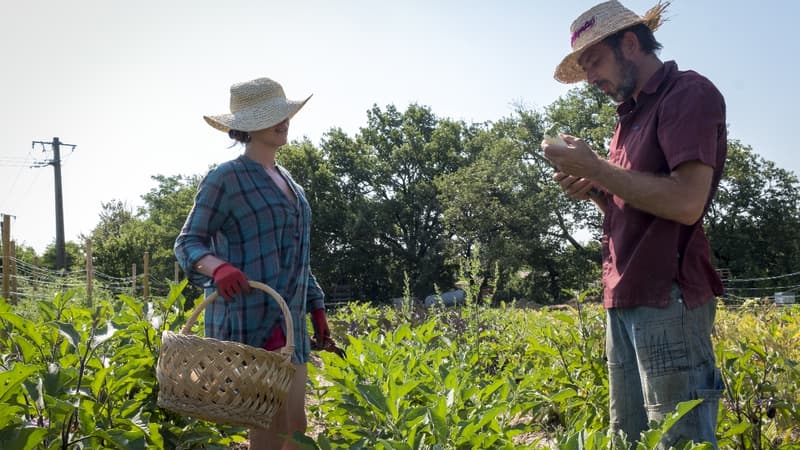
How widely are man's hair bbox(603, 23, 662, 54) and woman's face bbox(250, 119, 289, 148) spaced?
4.29 feet

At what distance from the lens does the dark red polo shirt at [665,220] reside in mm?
2023

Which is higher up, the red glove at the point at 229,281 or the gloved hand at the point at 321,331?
the red glove at the point at 229,281

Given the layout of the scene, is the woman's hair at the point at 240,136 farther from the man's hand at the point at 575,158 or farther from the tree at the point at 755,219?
the tree at the point at 755,219

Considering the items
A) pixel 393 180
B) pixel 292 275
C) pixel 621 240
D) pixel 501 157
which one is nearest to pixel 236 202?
pixel 292 275

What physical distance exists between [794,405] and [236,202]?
2.39m

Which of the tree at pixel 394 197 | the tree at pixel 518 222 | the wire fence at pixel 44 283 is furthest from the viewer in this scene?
the tree at pixel 394 197

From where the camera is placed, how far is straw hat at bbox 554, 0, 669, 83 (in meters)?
2.29

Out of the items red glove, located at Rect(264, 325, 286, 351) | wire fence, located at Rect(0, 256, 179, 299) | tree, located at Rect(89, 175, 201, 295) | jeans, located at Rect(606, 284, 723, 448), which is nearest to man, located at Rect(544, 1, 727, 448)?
jeans, located at Rect(606, 284, 723, 448)

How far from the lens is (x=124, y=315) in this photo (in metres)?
3.24

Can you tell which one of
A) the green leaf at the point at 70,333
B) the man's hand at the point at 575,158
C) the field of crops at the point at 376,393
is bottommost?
the field of crops at the point at 376,393

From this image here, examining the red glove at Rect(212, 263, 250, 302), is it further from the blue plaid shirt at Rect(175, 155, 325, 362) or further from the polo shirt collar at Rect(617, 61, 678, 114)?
the polo shirt collar at Rect(617, 61, 678, 114)

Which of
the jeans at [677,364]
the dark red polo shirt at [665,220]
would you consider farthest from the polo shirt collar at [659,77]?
the jeans at [677,364]

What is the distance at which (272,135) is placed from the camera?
2801 millimetres

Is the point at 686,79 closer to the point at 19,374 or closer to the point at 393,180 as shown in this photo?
the point at 19,374
